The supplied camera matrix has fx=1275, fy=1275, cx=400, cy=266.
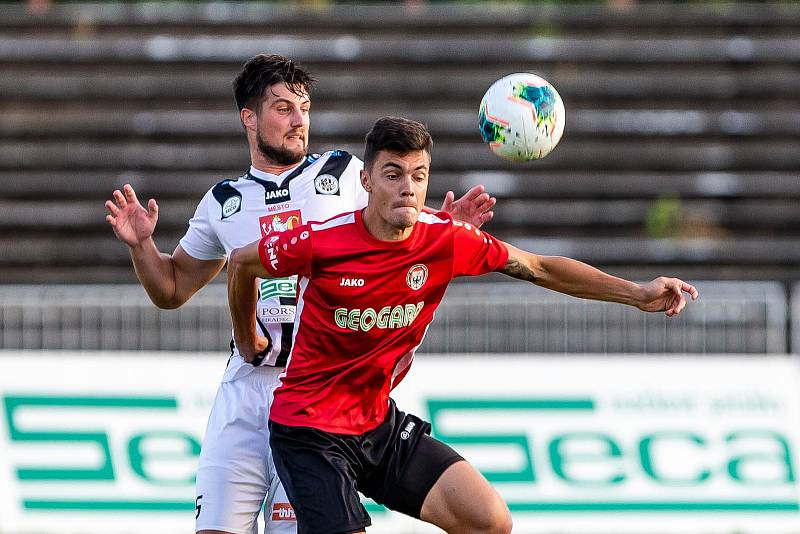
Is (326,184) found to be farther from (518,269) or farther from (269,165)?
(518,269)

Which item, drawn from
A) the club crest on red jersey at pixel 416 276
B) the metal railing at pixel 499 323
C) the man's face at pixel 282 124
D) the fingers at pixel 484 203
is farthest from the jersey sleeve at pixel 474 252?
the metal railing at pixel 499 323

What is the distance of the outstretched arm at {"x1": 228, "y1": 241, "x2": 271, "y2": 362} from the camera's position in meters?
5.24

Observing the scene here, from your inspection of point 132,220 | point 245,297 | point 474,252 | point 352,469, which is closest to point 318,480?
point 352,469

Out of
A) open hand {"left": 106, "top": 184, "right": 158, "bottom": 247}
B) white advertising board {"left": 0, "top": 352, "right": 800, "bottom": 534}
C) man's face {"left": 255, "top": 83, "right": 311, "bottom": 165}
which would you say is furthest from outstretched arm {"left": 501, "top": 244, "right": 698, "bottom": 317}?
white advertising board {"left": 0, "top": 352, "right": 800, "bottom": 534}

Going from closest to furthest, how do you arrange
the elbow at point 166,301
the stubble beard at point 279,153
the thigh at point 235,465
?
the thigh at point 235,465 < the stubble beard at point 279,153 < the elbow at point 166,301

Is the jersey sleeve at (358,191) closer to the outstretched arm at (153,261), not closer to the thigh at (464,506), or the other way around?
the outstretched arm at (153,261)

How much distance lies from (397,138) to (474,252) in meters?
0.62

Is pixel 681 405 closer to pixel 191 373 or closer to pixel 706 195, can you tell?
pixel 191 373

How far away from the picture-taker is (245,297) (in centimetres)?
537

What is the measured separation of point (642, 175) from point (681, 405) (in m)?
6.88

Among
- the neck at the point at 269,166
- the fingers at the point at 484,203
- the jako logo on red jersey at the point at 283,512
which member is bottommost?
the jako logo on red jersey at the point at 283,512

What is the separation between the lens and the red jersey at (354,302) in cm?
517

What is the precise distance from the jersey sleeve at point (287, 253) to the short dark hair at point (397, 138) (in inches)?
16.4

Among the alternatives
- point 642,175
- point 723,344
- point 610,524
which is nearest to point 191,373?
point 610,524
